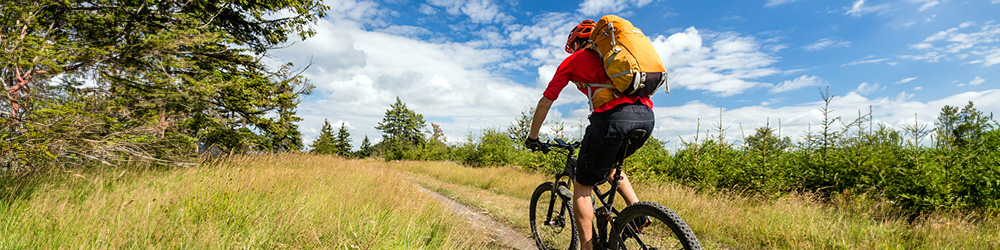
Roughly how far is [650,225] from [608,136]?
2.12 ft

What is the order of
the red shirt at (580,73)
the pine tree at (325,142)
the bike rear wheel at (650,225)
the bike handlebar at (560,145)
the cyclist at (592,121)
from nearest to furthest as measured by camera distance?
the bike rear wheel at (650,225) → the cyclist at (592,121) → the red shirt at (580,73) → the bike handlebar at (560,145) → the pine tree at (325,142)

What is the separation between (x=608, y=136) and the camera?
2.16 meters

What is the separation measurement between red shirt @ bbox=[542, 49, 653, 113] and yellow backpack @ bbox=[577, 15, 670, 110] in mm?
54

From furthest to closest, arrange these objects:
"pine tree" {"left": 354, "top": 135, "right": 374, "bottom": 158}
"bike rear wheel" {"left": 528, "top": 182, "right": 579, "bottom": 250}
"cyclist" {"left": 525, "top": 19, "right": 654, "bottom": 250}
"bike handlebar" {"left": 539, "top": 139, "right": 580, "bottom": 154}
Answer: "pine tree" {"left": 354, "top": 135, "right": 374, "bottom": 158}, "bike rear wheel" {"left": 528, "top": 182, "right": 579, "bottom": 250}, "bike handlebar" {"left": 539, "top": 139, "right": 580, "bottom": 154}, "cyclist" {"left": 525, "top": 19, "right": 654, "bottom": 250}

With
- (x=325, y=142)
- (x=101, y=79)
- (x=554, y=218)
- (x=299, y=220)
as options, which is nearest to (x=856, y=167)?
(x=554, y=218)

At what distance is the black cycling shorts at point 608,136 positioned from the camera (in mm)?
2154

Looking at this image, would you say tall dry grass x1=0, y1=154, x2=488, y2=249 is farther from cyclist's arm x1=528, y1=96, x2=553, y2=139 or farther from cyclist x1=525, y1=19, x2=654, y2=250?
cyclist's arm x1=528, y1=96, x2=553, y2=139

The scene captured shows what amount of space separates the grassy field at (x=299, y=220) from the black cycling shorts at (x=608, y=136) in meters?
1.17

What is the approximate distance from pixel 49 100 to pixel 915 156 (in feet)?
37.1

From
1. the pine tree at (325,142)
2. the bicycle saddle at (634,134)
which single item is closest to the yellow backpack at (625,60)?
the bicycle saddle at (634,134)

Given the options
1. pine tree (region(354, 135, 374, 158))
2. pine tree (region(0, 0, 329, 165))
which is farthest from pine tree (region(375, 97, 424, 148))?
pine tree (region(0, 0, 329, 165))

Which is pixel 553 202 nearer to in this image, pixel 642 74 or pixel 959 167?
pixel 642 74

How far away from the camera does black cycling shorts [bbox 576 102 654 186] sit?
2.15 metres

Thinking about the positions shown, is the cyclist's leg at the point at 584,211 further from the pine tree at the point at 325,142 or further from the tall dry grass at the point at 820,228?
the pine tree at the point at 325,142
